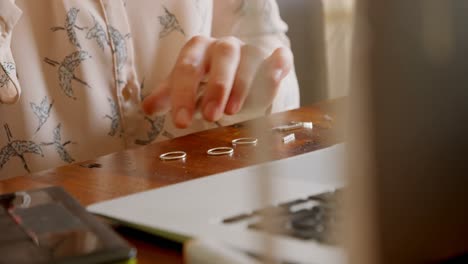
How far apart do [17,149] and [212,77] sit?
0.27m

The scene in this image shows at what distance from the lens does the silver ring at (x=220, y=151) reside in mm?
548

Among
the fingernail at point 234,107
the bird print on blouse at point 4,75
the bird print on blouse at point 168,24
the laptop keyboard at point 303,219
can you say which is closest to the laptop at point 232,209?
the laptop keyboard at point 303,219

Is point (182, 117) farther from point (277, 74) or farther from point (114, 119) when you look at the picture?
point (114, 119)

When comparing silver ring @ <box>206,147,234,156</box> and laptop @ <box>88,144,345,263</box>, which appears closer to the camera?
laptop @ <box>88,144,345,263</box>

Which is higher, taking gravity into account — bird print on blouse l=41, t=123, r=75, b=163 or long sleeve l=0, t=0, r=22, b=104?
long sleeve l=0, t=0, r=22, b=104

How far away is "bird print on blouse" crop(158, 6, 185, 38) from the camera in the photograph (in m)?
0.90

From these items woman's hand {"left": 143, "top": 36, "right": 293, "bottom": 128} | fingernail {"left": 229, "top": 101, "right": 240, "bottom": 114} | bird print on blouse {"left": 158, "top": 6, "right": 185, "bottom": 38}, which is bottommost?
fingernail {"left": 229, "top": 101, "right": 240, "bottom": 114}

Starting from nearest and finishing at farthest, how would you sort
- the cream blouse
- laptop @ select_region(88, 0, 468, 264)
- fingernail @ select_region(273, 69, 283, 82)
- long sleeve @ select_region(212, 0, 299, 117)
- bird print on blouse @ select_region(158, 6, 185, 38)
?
laptop @ select_region(88, 0, 468, 264), long sleeve @ select_region(212, 0, 299, 117), fingernail @ select_region(273, 69, 283, 82), the cream blouse, bird print on blouse @ select_region(158, 6, 185, 38)

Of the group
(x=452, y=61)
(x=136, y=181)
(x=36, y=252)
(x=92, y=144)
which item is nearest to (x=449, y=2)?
(x=452, y=61)

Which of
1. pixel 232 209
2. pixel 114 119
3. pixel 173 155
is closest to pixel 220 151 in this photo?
pixel 173 155

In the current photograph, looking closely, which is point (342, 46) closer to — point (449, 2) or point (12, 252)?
point (449, 2)

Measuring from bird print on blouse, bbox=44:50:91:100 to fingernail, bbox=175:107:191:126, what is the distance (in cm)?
24

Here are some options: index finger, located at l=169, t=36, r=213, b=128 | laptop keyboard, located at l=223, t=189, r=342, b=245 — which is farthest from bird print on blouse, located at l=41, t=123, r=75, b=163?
laptop keyboard, located at l=223, t=189, r=342, b=245

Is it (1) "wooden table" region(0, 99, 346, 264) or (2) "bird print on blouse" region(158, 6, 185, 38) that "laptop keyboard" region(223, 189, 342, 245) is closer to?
(1) "wooden table" region(0, 99, 346, 264)
